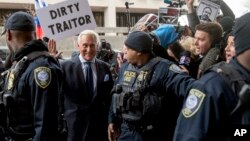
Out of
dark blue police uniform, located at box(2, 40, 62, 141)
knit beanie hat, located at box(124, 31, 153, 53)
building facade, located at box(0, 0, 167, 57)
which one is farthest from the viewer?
building facade, located at box(0, 0, 167, 57)

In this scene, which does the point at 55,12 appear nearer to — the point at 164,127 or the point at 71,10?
the point at 71,10

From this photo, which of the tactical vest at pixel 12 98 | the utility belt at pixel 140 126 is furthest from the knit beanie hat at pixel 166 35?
the tactical vest at pixel 12 98

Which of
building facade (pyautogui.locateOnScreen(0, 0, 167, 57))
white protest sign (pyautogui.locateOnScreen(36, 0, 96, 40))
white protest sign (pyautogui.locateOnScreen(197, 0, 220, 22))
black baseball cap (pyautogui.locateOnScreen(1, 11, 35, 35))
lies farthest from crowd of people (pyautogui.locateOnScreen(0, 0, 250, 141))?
building facade (pyautogui.locateOnScreen(0, 0, 167, 57))

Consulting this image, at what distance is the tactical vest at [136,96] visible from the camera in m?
4.12

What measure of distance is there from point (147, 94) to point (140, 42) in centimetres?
57

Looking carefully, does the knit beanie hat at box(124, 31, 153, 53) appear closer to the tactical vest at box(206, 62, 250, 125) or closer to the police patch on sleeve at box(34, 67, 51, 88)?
the police patch on sleeve at box(34, 67, 51, 88)

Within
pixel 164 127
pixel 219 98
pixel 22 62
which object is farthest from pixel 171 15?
pixel 219 98

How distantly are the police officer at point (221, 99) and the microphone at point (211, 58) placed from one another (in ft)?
6.47

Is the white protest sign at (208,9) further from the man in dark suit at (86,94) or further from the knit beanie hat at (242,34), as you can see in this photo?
the knit beanie hat at (242,34)

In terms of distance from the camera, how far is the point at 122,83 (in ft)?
14.8

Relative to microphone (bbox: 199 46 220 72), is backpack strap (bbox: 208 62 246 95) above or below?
above

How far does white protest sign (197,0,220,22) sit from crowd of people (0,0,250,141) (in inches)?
17.4

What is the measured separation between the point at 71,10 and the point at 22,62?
224cm

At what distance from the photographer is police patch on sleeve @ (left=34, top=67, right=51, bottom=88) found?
11.2 feet
